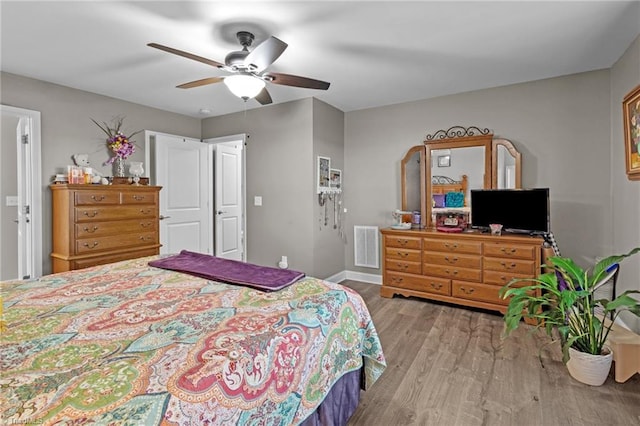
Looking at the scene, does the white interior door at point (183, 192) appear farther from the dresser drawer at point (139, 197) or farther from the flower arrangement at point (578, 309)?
the flower arrangement at point (578, 309)

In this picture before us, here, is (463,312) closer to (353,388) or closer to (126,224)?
(353,388)

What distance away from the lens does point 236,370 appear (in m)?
1.03

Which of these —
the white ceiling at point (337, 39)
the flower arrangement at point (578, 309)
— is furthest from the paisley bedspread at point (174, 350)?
the white ceiling at point (337, 39)

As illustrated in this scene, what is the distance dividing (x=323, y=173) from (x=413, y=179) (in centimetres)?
117

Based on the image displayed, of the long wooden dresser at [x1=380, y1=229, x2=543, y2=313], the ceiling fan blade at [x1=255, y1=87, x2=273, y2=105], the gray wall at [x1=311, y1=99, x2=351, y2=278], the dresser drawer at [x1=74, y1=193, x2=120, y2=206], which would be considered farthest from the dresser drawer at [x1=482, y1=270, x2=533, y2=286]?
the dresser drawer at [x1=74, y1=193, x2=120, y2=206]

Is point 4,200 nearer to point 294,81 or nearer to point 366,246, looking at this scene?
point 294,81

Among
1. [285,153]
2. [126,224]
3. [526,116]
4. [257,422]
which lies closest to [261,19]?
[285,153]

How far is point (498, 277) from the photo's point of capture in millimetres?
3166

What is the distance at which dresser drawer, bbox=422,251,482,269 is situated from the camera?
3.29 meters

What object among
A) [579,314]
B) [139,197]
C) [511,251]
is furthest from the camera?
[139,197]

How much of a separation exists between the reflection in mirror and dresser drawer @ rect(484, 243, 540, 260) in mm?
759

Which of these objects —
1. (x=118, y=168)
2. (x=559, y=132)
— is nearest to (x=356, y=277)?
(x=559, y=132)

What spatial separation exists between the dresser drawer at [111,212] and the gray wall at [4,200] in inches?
56.6

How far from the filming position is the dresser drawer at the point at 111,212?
3.25 metres
